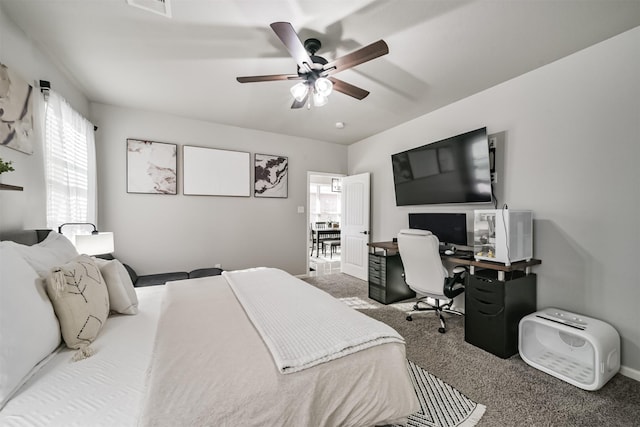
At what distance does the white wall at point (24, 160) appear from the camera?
1690mm

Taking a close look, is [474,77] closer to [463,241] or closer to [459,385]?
[463,241]

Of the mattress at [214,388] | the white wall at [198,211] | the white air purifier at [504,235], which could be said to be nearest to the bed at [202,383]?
the mattress at [214,388]

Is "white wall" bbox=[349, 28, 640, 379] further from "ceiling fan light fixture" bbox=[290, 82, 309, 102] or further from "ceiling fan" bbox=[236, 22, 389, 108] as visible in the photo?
"ceiling fan light fixture" bbox=[290, 82, 309, 102]

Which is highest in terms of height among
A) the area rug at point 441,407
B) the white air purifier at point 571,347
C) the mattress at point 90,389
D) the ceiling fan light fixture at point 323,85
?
the ceiling fan light fixture at point 323,85

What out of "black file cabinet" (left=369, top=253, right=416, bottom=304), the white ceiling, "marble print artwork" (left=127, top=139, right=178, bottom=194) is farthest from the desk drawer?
"marble print artwork" (left=127, top=139, right=178, bottom=194)

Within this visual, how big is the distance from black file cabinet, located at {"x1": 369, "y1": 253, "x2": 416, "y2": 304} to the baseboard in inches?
79.5

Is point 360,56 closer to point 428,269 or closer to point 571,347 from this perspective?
point 428,269

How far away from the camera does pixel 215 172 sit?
397cm

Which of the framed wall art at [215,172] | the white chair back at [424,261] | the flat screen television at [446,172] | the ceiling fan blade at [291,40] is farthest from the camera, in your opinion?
the framed wall art at [215,172]

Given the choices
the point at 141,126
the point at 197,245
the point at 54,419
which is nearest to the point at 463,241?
the point at 54,419

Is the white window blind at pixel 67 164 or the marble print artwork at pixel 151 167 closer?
the white window blind at pixel 67 164

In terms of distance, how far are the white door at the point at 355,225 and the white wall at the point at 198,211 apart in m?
0.70

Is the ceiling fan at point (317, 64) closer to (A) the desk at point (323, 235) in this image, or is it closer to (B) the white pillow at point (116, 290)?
(B) the white pillow at point (116, 290)

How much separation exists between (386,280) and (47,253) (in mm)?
3267
